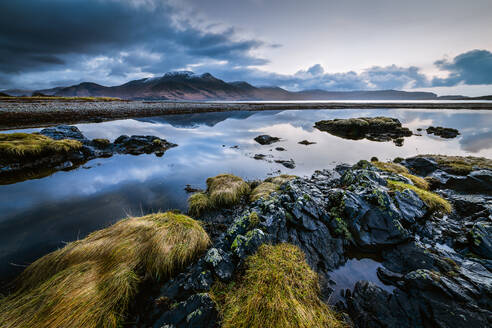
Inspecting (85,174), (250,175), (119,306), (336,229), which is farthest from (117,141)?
(336,229)

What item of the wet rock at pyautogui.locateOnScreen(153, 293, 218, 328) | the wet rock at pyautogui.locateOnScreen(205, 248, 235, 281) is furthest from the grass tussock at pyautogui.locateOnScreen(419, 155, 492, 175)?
the wet rock at pyautogui.locateOnScreen(153, 293, 218, 328)

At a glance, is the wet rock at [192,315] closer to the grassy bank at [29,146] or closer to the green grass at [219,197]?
the green grass at [219,197]

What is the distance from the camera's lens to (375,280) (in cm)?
447

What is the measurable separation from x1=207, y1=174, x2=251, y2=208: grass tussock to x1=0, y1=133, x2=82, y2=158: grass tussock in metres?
12.8

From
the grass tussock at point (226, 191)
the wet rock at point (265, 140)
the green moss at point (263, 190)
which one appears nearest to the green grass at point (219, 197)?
the grass tussock at point (226, 191)

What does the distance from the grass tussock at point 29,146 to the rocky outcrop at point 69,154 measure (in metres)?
0.27

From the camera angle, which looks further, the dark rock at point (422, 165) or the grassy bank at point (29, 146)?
the dark rock at point (422, 165)

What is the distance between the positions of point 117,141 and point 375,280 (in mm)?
22159

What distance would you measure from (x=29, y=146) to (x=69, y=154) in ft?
6.78

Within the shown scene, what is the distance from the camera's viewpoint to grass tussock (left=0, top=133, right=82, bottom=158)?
1074 centimetres

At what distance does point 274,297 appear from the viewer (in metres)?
3.36

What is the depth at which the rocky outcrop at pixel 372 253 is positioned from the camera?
3.35 metres

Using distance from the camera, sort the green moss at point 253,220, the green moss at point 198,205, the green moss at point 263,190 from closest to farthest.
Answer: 1. the green moss at point 253,220
2. the green moss at point 198,205
3. the green moss at point 263,190

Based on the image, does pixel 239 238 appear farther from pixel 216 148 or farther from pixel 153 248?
pixel 216 148
